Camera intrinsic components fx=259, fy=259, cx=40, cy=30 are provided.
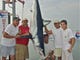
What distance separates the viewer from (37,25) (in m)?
6.80

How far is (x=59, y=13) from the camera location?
7.25 meters

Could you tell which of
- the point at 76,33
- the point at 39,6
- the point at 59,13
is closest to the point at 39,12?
the point at 39,6

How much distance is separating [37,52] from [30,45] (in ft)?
1.01

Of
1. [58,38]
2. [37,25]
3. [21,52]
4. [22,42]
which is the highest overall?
[37,25]

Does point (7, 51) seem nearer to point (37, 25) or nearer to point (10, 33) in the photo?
point (10, 33)

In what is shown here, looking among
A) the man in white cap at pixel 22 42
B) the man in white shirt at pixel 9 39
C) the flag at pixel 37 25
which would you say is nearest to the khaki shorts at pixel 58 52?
the flag at pixel 37 25

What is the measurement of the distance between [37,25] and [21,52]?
85 centimetres

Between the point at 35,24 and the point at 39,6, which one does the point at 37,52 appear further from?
the point at 39,6

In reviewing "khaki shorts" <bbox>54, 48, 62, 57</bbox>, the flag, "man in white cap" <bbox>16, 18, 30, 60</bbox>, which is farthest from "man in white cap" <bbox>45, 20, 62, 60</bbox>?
"man in white cap" <bbox>16, 18, 30, 60</bbox>

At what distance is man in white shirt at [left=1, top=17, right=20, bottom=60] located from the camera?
6.44 metres

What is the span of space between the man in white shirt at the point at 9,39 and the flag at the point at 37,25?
0.53 metres

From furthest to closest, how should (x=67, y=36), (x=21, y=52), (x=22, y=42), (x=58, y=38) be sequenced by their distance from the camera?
(x=21, y=52)
(x=22, y=42)
(x=58, y=38)
(x=67, y=36)

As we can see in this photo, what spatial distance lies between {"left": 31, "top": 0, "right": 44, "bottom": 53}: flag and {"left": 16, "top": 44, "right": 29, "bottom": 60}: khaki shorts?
392mm

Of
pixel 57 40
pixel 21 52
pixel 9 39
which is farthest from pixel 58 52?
pixel 9 39
